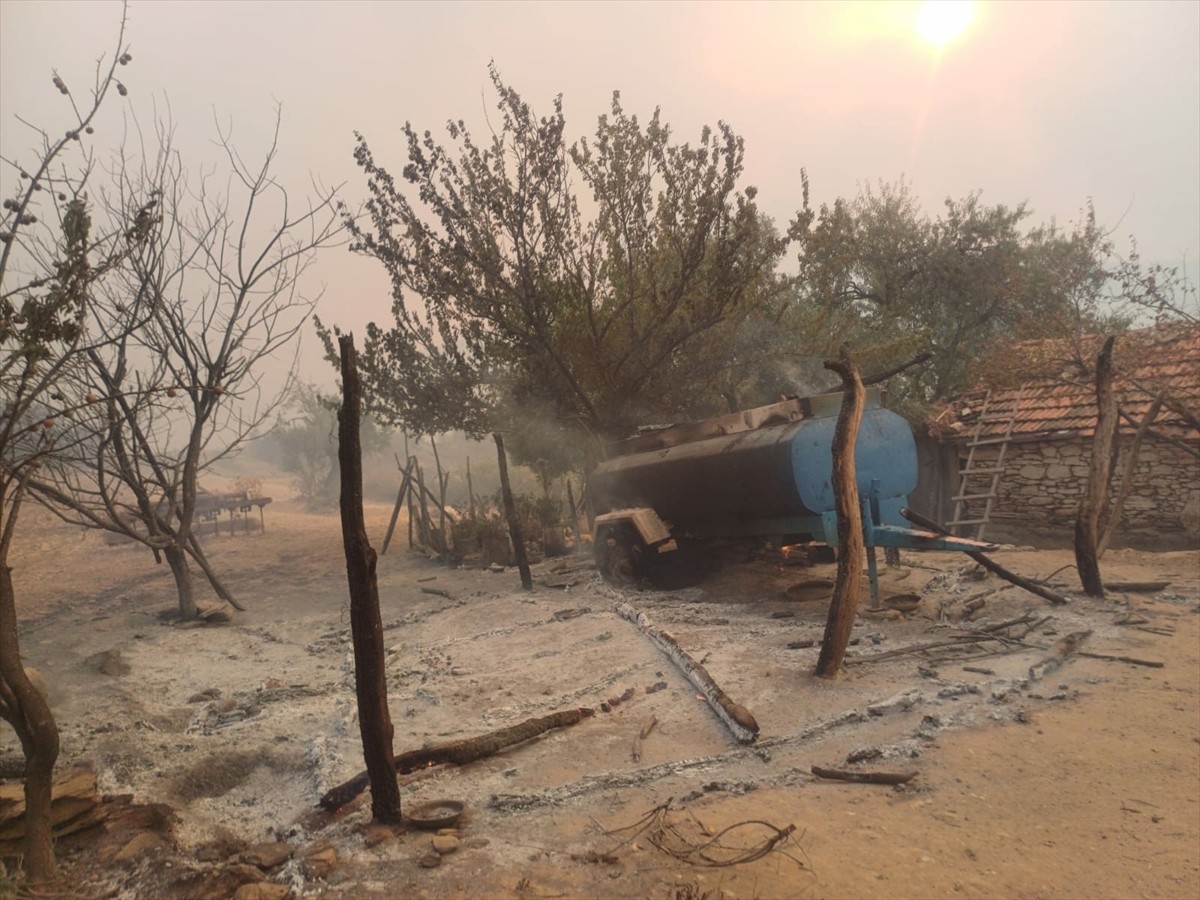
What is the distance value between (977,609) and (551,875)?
24.6 ft

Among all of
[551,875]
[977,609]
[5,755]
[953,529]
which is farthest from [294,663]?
[953,529]

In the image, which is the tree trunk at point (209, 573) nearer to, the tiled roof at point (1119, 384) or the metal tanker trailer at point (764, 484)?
the metal tanker trailer at point (764, 484)

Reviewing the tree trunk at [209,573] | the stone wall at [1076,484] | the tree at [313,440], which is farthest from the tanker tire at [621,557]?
the tree at [313,440]

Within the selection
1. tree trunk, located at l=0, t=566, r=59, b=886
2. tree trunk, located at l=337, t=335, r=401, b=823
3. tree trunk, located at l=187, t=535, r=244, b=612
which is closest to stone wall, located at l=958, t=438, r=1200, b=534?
tree trunk, located at l=337, t=335, r=401, b=823

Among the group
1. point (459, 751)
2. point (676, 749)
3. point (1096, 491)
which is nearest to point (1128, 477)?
point (1096, 491)

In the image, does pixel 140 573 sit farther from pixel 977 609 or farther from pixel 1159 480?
pixel 1159 480

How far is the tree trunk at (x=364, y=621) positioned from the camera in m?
4.20

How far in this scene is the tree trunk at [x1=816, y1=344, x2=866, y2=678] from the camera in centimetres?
683

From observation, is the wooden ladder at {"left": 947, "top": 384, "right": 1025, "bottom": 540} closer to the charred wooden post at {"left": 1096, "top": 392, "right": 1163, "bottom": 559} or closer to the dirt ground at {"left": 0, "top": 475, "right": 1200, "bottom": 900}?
the charred wooden post at {"left": 1096, "top": 392, "right": 1163, "bottom": 559}

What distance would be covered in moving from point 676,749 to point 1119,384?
1317 cm

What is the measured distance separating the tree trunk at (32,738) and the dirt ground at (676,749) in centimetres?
26

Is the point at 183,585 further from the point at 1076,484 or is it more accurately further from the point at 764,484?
the point at 1076,484

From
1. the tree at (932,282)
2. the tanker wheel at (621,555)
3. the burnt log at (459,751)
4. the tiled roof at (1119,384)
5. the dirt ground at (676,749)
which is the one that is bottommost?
the dirt ground at (676,749)

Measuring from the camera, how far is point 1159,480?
557 inches
